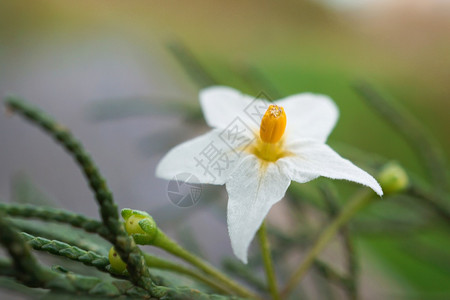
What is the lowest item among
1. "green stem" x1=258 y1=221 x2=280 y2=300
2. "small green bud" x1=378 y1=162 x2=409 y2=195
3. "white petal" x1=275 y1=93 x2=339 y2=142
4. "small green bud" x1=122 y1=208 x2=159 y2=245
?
"green stem" x1=258 y1=221 x2=280 y2=300

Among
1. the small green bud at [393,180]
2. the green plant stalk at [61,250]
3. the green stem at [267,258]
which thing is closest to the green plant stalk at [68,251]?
the green plant stalk at [61,250]

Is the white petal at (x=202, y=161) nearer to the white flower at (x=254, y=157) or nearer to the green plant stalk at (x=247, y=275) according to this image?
the white flower at (x=254, y=157)

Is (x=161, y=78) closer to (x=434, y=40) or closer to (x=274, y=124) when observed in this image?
(x=434, y=40)

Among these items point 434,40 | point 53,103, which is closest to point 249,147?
point 434,40

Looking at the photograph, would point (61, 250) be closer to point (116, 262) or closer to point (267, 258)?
point (116, 262)

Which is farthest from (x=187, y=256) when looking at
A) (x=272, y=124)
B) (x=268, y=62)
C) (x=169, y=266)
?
(x=268, y=62)

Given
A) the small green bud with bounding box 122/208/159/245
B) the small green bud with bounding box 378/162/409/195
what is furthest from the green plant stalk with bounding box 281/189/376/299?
the small green bud with bounding box 122/208/159/245

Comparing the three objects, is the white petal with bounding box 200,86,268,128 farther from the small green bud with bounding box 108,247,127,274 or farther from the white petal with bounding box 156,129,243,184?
the small green bud with bounding box 108,247,127,274
